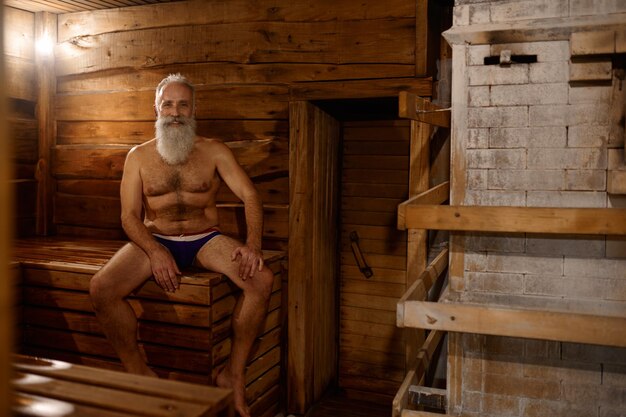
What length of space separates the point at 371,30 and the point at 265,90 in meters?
0.98

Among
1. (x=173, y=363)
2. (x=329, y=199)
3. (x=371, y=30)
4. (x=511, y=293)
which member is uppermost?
(x=371, y=30)

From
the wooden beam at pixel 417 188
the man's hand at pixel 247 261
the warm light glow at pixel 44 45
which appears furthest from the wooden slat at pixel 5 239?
the warm light glow at pixel 44 45

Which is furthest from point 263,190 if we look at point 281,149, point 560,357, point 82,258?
point 560,357

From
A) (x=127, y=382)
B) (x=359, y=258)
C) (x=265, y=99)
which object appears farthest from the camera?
(x=359, y=258)

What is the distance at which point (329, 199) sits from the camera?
543 centimetres

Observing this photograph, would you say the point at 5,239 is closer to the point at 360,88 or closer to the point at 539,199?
the point at 539,199

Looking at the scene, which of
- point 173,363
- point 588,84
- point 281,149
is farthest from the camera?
point 281,149

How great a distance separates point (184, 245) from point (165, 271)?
1.00ft

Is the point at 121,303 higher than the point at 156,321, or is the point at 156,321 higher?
the point at 121,303

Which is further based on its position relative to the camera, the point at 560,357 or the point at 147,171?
the point at 147,171

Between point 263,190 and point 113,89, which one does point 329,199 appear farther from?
point 113,89

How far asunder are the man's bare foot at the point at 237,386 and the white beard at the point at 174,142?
4.99ft

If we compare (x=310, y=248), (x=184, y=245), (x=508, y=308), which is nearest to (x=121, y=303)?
(x=184, y=245)

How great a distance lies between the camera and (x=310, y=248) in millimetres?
5016
